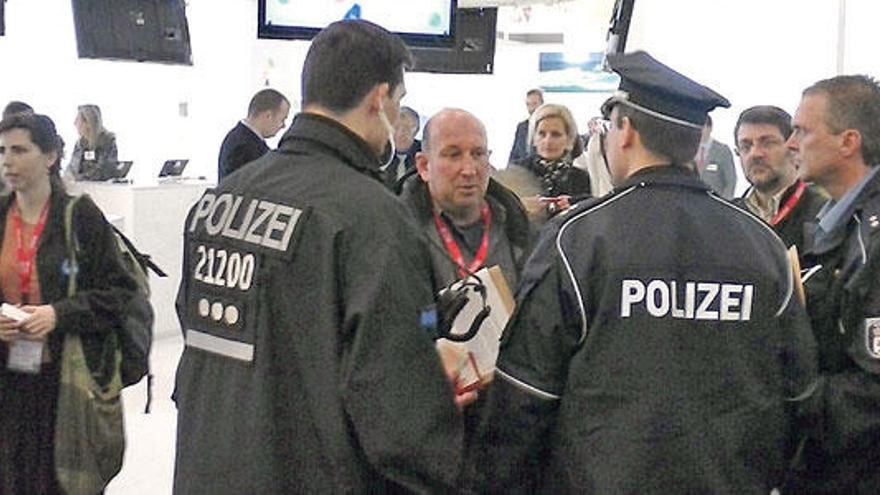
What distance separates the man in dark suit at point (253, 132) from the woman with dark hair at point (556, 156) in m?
1.63

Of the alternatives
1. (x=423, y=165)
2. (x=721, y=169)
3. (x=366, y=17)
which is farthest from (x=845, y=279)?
(x=721, y=169)

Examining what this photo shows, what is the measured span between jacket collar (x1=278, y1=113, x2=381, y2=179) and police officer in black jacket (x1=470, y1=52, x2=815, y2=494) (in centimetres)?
41

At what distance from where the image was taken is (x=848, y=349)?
2471mm

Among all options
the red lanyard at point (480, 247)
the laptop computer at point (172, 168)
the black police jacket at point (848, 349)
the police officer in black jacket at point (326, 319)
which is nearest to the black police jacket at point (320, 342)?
the police officer in black jacket at point (326, 319)

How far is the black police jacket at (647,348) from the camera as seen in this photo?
2.22 meters

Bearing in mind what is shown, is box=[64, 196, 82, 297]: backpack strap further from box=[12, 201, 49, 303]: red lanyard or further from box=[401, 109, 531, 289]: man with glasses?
box=[401, 109, 531, 289]: man with glasses

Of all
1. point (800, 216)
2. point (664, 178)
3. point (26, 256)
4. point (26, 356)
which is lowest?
point (26, 356)

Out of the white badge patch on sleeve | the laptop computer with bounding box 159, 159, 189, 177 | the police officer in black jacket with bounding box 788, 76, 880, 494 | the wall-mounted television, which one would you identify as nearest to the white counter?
the laptop computer with bounding box 159, 159, 189, 177

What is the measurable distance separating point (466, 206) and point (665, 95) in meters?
1.03

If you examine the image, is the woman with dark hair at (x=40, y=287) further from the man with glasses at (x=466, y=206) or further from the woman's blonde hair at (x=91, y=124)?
the woman's blonde hair at (x=91, y=124)

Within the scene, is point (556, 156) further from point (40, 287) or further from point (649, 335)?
point (649, 335)

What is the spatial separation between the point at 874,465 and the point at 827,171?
67 centimetres

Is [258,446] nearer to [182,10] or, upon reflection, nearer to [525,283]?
[525,283]

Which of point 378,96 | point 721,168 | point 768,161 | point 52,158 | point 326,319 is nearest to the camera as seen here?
point 326,319
